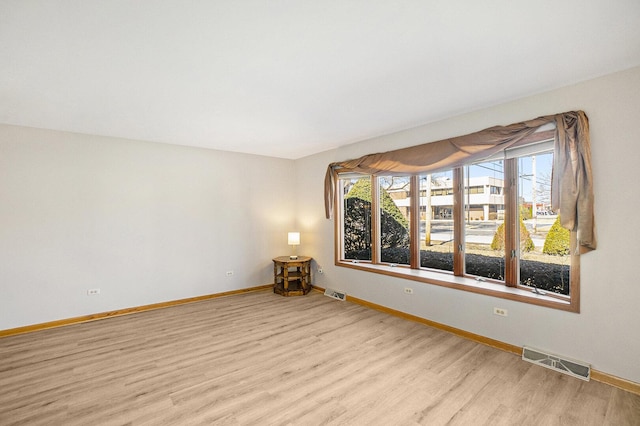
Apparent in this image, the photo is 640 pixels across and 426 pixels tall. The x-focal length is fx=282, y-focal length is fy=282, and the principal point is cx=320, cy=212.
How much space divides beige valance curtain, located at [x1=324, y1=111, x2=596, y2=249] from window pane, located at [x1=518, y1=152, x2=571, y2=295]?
329 mm

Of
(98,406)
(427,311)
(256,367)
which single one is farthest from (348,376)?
(98,406)

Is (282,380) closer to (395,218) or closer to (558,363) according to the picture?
(558,363)

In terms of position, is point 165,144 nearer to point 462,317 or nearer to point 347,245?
point 347,245

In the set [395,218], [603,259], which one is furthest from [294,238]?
[603,259]

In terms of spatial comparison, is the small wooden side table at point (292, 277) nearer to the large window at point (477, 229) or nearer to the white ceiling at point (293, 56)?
the large window at point (477, 229)

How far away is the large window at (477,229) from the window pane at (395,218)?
15mm

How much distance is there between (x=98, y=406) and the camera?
7.23 feet

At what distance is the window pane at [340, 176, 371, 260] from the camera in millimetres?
4918

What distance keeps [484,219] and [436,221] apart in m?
0.63

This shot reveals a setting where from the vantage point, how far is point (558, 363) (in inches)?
104

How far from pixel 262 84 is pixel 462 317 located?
3.40 meters

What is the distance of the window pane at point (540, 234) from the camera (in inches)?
115

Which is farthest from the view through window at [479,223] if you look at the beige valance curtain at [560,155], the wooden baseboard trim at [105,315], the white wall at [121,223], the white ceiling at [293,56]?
the wooden baseboard trim at [105,315]

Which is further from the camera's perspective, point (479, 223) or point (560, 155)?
point (479, 223)
